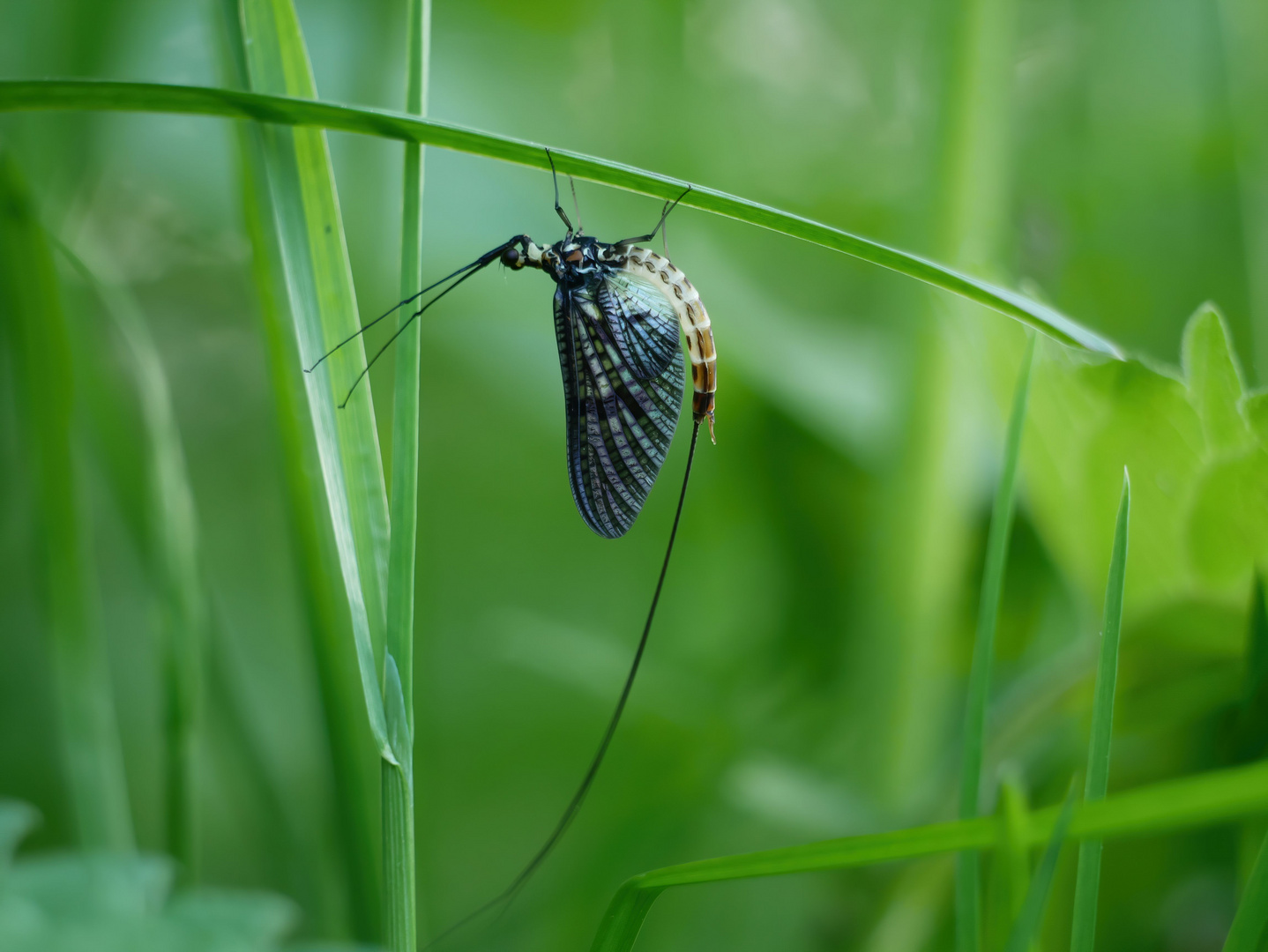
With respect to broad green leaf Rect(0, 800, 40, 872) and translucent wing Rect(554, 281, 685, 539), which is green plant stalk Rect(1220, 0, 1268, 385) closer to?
translucent wing Rect(554, 281, 685, 539)

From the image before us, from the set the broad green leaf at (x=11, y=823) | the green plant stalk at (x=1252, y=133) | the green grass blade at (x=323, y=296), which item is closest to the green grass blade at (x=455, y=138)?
the green grass blade at (x=323, y=296)

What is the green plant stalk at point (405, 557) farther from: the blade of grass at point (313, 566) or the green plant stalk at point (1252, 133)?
the green plant stalk at point (1252, 133)

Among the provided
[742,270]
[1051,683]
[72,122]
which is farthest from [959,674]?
[72,122]

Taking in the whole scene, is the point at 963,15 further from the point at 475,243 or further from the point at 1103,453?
the point at 475,243

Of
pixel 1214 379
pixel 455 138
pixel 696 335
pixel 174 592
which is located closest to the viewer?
pixel 455 138

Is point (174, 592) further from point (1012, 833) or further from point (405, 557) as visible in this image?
point (1012, 833)

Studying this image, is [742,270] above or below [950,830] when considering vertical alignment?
above

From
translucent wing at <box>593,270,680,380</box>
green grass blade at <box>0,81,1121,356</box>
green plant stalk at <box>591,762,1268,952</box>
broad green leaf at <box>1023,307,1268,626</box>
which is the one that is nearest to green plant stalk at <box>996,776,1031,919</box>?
green plant stalk at <box>591,762,1268,952</box>

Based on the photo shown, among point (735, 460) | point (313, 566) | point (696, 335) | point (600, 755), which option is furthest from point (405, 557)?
point (735, 460)
